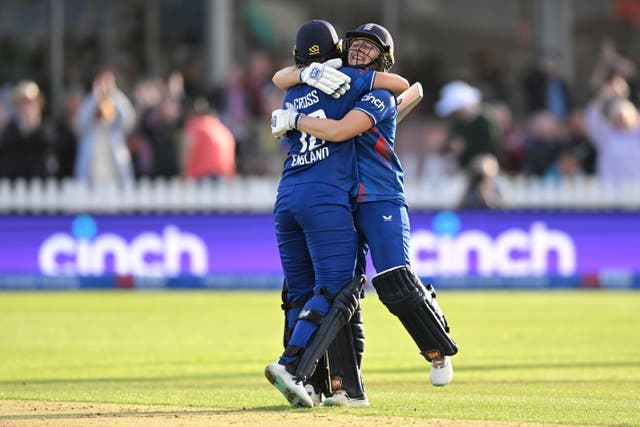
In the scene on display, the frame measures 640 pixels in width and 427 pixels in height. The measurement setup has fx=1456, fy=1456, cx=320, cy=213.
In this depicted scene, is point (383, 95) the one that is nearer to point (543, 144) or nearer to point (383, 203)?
point (383, 203)

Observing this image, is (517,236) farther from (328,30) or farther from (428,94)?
(328,30)

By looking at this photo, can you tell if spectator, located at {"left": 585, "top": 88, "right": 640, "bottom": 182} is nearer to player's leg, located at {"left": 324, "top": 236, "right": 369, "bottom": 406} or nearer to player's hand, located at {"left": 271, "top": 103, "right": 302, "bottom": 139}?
player's leg, located at {"left": 324, "top": 236, "right": 369, "bottom": 406}

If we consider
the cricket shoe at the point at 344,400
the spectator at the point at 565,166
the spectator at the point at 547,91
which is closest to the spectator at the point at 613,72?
the spectator at the point at 547,91

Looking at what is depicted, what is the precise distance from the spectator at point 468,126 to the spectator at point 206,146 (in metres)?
3.20

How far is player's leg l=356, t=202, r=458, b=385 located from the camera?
8.67 meters

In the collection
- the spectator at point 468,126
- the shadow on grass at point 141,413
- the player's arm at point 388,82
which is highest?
the player's arm at point 388,82

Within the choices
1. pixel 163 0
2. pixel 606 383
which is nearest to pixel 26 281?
pixel 163 0

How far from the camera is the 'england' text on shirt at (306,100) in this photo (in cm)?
876

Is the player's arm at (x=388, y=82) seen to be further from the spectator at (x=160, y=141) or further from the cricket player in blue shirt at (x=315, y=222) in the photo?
the spectator at (x=160, y=141)

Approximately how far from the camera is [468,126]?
20.6m

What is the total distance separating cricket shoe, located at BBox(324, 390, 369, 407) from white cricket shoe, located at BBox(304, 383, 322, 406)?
74 millimetres

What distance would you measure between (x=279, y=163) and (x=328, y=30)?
15.3 m

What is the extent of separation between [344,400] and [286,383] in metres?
0.61

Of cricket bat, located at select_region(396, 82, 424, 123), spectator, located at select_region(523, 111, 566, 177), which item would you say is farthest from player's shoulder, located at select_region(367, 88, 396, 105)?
spectator, located at select_region(523, 111, 566, 177)
